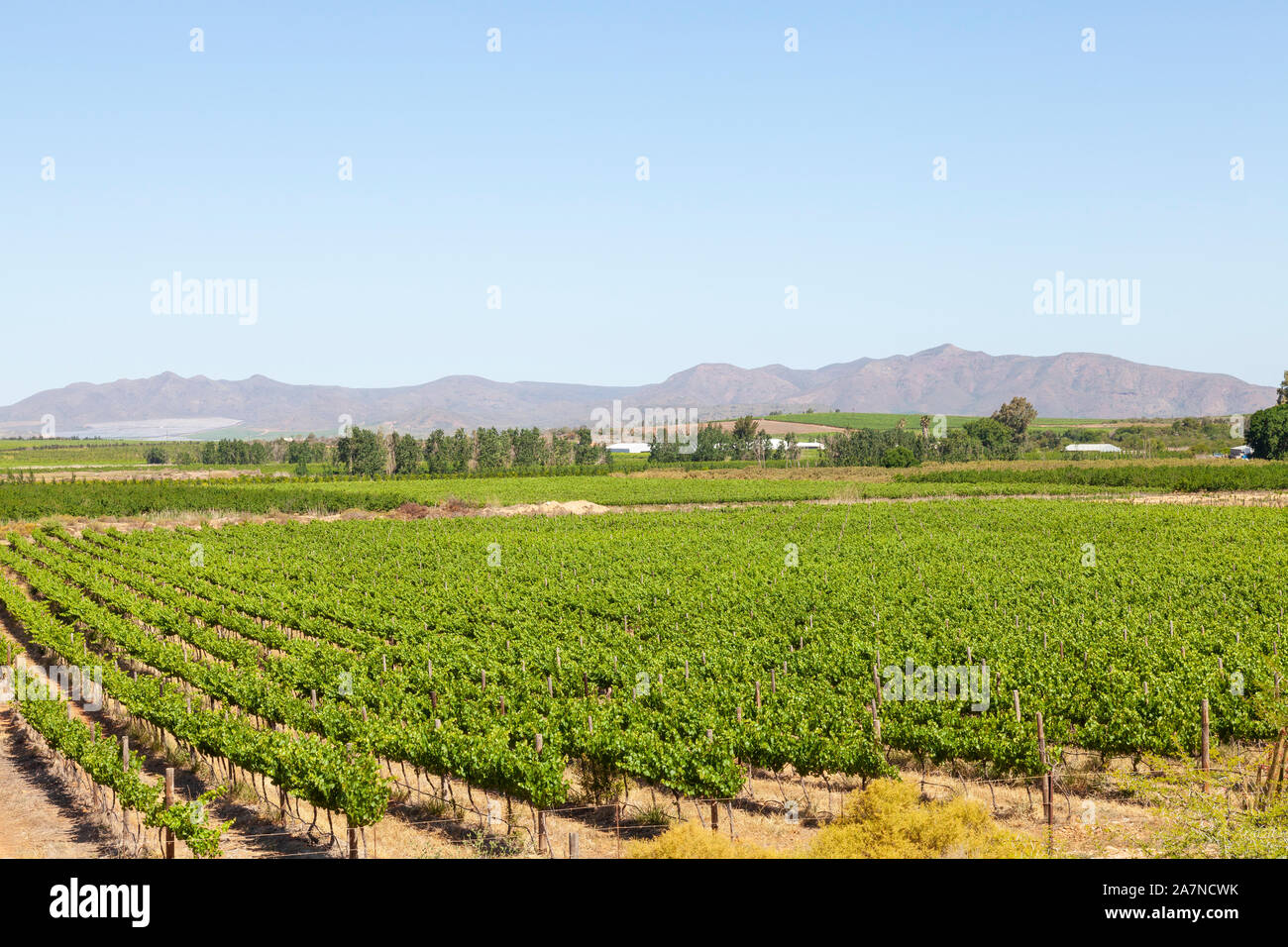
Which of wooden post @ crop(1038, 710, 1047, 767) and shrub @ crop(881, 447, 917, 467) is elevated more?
shrub @ crop(881, 447, 917, 467)

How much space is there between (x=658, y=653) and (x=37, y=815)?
548 inches

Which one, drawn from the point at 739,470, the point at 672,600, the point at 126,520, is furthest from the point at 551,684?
the point at 739,470

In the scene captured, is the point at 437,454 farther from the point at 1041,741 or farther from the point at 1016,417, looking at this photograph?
the point at 1041,741

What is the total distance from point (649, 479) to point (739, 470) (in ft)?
59.3

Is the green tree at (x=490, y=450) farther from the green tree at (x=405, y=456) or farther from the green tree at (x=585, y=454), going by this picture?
the green tree at (x=585, y=454)

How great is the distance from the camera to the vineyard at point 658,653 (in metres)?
16.2

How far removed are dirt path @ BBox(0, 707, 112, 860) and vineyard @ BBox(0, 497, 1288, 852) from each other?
107 cm

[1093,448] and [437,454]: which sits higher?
[437,454]

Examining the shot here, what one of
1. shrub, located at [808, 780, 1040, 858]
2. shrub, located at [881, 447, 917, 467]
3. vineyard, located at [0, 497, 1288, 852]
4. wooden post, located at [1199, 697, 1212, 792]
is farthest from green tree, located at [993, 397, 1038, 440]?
shrub, located at [808, 780, 1040, 858]

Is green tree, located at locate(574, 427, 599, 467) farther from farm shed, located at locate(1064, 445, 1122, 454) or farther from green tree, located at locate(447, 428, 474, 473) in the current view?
farm shed, located at locate(1064, 445, 1122, 454)

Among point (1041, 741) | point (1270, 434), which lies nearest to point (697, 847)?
point (1041, 741)

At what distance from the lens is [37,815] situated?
55.5 feet

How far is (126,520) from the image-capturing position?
69.3m

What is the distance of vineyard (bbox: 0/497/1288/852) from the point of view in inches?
637
